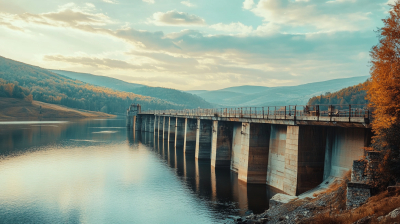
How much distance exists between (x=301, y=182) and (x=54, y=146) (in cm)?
7110

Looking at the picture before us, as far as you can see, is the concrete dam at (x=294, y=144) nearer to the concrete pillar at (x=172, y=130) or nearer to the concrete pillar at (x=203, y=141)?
the concrete pillar at (x=203, y=141)

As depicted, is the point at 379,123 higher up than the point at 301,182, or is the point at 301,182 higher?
the point at 379,123

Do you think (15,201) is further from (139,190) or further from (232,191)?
(232,191)

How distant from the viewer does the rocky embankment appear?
1742cm

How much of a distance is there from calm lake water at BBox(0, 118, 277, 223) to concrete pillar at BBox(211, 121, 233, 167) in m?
1.97

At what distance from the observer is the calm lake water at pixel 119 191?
1303 inches

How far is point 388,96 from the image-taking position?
25438 millimetres

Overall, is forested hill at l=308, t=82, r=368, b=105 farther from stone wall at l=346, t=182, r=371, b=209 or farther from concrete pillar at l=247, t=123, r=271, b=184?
stone wall at l=346, t=182, r=371, b=209

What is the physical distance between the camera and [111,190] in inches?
1693

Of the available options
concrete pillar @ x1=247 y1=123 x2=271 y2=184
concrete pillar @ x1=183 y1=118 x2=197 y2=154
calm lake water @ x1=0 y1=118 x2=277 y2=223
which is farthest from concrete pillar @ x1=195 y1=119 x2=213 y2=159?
concrete pillar @ x1=247 y1=123 x2=271 y2=184

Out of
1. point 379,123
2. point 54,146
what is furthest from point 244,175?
point 54,146

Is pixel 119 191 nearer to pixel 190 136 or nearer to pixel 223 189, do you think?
pixel 223 189

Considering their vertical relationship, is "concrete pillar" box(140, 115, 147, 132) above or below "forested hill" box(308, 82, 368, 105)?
below

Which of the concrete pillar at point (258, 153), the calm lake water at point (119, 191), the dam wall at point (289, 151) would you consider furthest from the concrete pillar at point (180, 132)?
the concrete pillar at point (258, 153)
